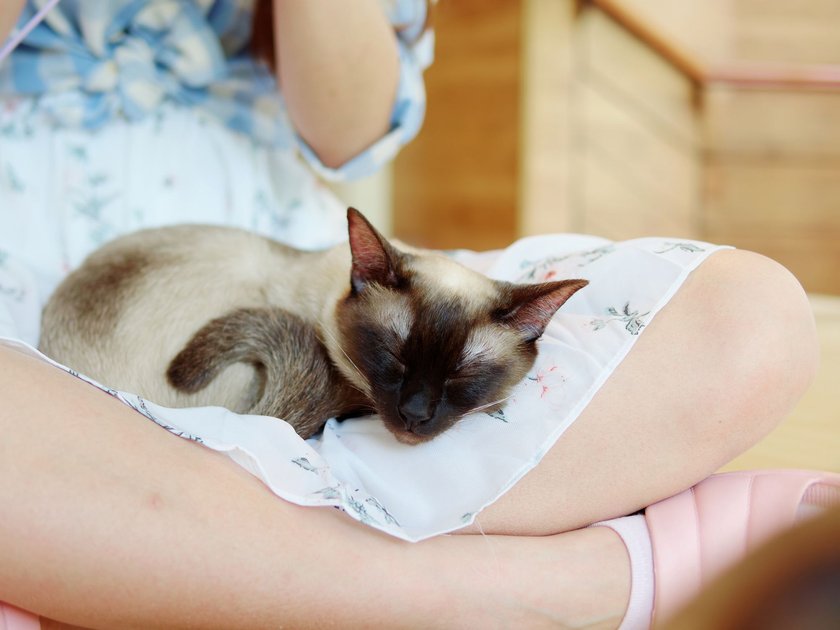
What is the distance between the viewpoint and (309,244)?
1.38 meters

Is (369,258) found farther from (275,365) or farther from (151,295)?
(151,295)

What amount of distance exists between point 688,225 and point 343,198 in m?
1.21

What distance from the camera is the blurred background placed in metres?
2.61

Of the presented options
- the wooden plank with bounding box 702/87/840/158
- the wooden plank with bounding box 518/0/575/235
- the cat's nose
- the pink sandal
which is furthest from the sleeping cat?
the wooden plank with bounding box 702/87/840/158

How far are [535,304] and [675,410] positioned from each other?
180 mm

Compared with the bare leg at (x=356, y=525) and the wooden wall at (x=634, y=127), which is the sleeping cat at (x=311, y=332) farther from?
the wooden wall at (x=634, y=127)

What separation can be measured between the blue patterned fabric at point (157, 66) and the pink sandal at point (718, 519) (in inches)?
29.6

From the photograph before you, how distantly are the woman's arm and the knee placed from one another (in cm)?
89

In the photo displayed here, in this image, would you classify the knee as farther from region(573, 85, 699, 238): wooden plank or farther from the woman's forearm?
region(573, 85, 699, 238): wooden plank

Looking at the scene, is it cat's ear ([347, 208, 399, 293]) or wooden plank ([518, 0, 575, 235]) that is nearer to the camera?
cat's ear ([347, 208, 399, 293])

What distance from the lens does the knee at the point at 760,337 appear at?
2.71 feet

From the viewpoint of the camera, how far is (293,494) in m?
0.76

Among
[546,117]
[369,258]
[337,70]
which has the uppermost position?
[337,70]

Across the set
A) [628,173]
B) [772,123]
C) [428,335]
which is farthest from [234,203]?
[772,123]
